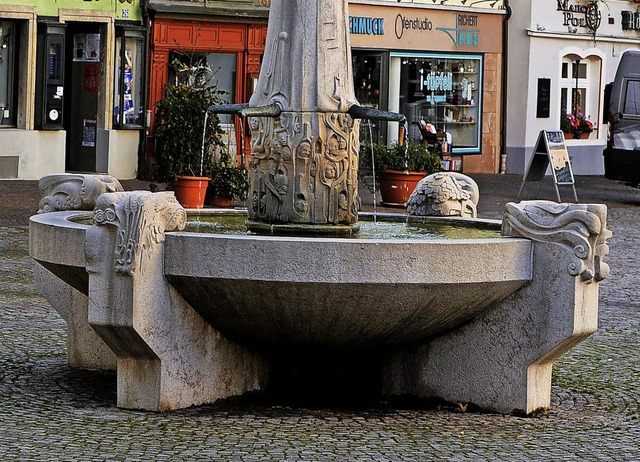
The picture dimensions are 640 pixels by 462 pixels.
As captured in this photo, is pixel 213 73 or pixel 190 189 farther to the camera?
pixel 213 73

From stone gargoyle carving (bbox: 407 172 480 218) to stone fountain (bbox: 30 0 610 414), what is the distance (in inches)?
56.0

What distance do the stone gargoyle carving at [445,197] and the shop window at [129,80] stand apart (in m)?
16.6

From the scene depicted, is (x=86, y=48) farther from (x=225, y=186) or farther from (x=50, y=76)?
(x=225, y=186)

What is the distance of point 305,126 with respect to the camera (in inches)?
328

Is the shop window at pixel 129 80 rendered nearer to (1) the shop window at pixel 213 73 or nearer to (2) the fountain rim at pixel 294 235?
(1) the shop window at pixel 213 73

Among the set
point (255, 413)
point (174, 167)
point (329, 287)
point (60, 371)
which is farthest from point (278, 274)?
point (174, 167)

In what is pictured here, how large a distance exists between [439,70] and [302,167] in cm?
2417

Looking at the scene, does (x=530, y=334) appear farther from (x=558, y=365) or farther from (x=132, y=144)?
(x=132, y=144)

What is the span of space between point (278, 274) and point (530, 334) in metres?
1.41

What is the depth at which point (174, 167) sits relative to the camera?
23.9m

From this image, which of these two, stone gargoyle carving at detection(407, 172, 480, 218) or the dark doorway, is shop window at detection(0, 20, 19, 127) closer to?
the dark doorway

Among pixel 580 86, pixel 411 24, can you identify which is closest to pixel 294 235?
pixel 411 24

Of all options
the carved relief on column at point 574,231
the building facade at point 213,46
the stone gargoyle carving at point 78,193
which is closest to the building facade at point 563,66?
the building facade at point 213,46

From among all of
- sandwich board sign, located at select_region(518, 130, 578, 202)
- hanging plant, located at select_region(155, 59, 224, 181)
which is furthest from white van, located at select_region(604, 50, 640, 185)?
hanging plant, located at select_region(155, 59, 224, 181)
